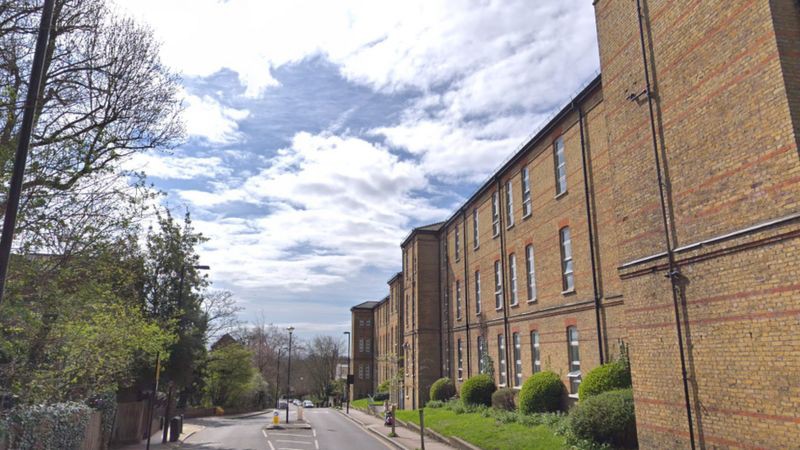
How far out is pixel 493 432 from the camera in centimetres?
1823

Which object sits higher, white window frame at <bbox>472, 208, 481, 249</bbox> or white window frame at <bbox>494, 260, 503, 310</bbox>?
white window frame at <bbox>472, 208, 481, 249</bbox>

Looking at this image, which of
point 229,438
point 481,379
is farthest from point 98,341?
point 481,379

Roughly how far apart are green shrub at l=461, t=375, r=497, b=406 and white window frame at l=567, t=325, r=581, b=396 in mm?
7550

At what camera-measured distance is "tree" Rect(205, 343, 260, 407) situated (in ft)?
160

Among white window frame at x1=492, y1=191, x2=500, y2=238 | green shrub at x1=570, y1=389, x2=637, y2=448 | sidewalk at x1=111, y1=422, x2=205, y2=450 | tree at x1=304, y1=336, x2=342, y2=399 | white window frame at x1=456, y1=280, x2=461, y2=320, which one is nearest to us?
green shrub at x1=570, y1=389, x2=637, y2=448

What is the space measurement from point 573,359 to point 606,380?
13.4 feet

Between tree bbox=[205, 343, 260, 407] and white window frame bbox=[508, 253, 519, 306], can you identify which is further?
tree bbox=[205, 343, 260, 407]

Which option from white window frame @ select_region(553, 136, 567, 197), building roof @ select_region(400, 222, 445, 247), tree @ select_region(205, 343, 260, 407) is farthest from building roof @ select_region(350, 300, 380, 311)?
white window frame @ select_region(553, 136, 567, 197)

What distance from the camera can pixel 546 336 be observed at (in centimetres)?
2131

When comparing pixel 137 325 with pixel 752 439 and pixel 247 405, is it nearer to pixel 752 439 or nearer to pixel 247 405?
pixel 752 439

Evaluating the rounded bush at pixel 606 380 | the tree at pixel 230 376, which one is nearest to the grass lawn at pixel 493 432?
the rounded bush at pixel 606 380

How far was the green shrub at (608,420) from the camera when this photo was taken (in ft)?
41.4

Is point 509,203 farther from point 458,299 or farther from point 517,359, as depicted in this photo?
point 458,299

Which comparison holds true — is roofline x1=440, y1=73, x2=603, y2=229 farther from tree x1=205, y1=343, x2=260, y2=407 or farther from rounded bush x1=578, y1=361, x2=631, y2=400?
tree x1=205, y1=343, x2=260, y2=407
